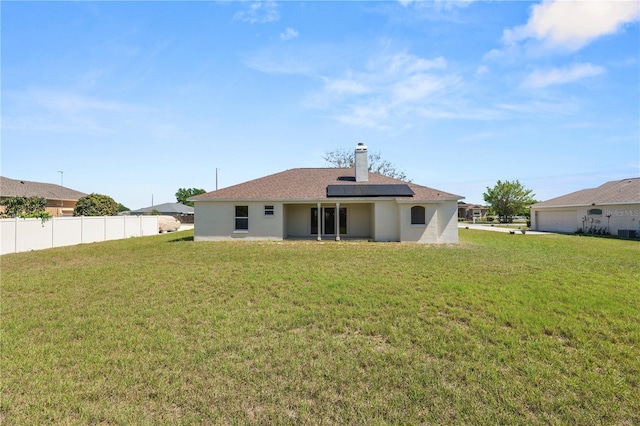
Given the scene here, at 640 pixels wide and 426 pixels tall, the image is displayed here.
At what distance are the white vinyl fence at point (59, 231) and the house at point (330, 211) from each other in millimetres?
6598

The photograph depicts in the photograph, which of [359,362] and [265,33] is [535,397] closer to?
[359,362]

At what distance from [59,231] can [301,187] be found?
1338cm

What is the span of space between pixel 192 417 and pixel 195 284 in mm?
5120

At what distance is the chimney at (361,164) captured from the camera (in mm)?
19812

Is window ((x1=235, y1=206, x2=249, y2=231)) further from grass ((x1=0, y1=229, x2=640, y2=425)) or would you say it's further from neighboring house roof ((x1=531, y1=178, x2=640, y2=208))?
neighboring house roof ((x1=531, y1=178, x2=640, y2=208))

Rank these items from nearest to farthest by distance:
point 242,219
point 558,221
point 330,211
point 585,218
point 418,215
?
point 418,215 → point 242,219 → point 330,211 → point 585,218 → point 558,221

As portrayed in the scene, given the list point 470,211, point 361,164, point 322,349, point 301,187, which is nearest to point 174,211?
point 301,187

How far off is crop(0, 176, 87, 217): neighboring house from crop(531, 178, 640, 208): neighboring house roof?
159ft

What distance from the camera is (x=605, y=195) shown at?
25500mm

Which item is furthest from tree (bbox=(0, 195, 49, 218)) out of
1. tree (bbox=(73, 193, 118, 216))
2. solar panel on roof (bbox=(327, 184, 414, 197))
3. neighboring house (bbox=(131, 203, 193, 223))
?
neighboring house (bbox=(131, 203, 193, 223))

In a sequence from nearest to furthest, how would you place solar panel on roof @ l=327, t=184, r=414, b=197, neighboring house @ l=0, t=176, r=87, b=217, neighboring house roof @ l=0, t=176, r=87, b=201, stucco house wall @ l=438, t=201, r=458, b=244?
stucco house wall @ l=438, t=201, r=458, b=244 → solar panel on roof @ l=327, t=184, r=414, b=197 → neighboring house roof @ l=0, t=176, r=87, b=201 → neighboring house @ l=0, t=176, r=87, b=217

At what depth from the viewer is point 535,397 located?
3.29 meters

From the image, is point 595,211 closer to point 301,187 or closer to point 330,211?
point 330,211

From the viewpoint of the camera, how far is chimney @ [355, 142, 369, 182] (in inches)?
780
